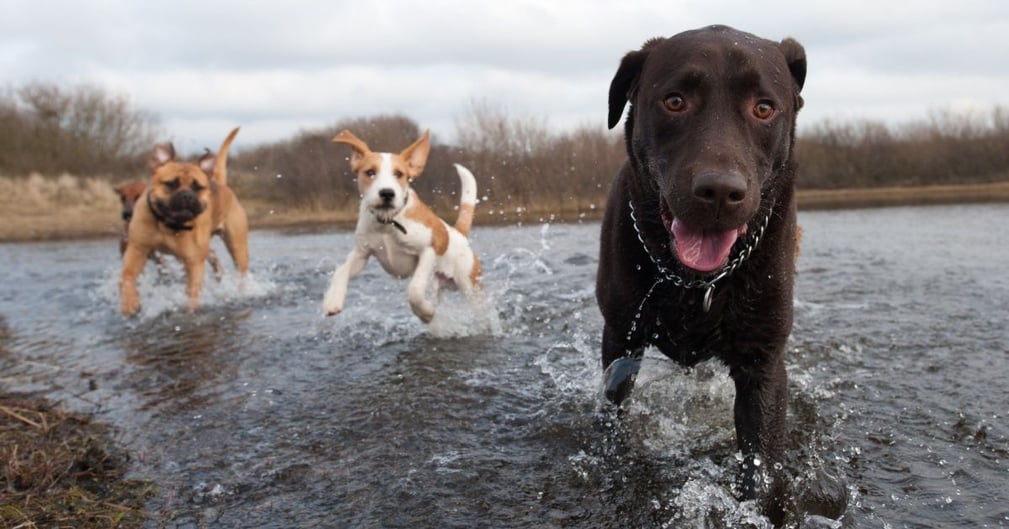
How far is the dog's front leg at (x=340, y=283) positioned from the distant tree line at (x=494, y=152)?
10.3 metres

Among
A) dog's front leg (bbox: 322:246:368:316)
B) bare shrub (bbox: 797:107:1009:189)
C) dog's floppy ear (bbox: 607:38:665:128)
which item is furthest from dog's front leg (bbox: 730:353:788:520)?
bare shrub (bbox: 797:107:1009:189)

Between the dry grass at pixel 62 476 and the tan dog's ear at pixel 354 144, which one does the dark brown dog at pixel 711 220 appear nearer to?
the dry grass at pixel 62 476

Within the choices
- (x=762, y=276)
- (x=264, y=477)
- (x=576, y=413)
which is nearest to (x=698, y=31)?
(x=762, y=276)

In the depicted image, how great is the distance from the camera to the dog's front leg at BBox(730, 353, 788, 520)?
2.97 metres

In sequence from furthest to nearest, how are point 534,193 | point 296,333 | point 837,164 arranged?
1. point 837,164
2. point 534,193
3. point 296,333

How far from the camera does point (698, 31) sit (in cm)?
296

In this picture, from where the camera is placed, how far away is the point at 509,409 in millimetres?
4262

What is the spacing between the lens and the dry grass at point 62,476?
9.37 feet

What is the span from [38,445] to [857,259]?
392 inches

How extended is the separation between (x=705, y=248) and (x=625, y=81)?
1053 millimetres

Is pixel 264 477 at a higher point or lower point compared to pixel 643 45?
lower

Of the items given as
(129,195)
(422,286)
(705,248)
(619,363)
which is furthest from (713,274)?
(129,195)

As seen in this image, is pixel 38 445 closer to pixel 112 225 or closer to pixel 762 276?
pixel 762 276

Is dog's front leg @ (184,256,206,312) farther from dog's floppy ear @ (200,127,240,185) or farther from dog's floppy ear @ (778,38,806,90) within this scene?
dog's floppy ear @ (778,38,806,90)
